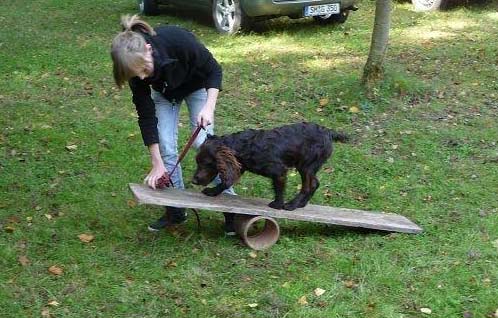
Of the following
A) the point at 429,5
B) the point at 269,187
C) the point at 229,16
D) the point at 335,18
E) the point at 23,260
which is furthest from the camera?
the point at 429,5

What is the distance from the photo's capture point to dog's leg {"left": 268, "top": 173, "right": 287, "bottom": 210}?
4.63m

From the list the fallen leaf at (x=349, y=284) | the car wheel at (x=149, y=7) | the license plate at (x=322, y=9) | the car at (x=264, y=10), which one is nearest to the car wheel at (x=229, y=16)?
the car at (x=264, y=10)

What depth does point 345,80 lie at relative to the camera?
8.35 metres

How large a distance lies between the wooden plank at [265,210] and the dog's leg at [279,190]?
5 centimetres

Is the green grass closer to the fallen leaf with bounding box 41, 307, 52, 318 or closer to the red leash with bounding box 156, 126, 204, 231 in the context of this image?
the fallen leaf with bounding box 41, 307, 52, 318

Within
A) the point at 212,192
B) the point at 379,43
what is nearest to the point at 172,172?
the point at 212,192

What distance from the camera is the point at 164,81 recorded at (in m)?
4.39

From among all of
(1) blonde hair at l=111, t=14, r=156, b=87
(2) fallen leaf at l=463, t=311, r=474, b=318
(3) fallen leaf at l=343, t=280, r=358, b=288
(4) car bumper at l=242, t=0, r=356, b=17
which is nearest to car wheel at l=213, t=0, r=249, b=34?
(4) car bumper at l=242, t=0, r=356, b=17

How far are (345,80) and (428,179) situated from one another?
2.71 meters

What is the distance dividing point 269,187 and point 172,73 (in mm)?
2005

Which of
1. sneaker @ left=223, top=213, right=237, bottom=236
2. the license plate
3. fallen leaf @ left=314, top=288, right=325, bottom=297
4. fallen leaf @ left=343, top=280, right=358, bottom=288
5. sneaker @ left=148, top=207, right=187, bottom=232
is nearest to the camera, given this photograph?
fallen leaf @ left=314, top=288, right=325, bottom=297

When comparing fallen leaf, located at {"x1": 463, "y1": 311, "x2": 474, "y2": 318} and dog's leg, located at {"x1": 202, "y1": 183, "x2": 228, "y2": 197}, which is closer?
fallen leaf, located at {"x1": 463, "y1": 311, "x2": 474, "y2": 318}

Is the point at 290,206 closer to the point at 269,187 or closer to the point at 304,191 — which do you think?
the point at 304,191

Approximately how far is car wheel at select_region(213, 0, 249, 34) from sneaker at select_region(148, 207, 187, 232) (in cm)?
643
